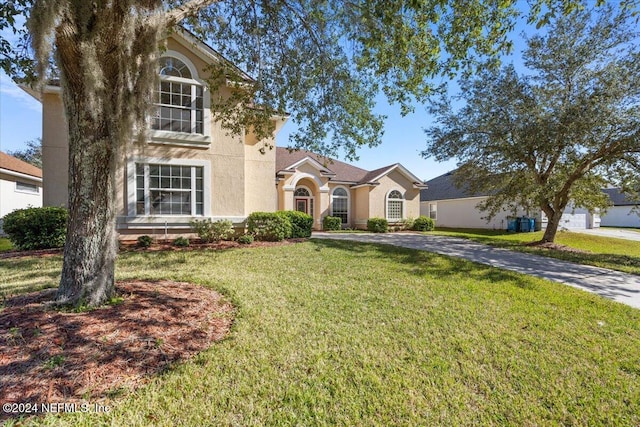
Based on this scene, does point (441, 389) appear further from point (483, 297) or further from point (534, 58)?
point (534, 58)

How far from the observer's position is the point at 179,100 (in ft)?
36.1

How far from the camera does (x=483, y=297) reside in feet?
18.8

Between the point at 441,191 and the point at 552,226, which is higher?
the point at 441,191

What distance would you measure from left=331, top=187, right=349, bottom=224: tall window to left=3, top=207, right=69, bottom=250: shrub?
15.7 m

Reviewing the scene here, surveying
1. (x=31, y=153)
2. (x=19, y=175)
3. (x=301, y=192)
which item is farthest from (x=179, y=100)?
(x=31, y=153)

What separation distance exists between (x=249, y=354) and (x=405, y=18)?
23.2ft

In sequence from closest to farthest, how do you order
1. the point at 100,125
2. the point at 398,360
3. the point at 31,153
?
the point at 398,360 → the point at 100,125 → the point at 31,153

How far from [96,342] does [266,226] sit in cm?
855

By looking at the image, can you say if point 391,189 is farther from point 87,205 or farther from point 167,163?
point 87,205

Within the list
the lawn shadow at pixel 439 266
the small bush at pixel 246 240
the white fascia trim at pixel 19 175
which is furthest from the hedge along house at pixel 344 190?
the white fascia trim at pixel 19 175

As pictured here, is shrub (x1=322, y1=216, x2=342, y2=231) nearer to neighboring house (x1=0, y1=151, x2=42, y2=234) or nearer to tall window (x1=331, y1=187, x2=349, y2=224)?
tall window (x1=331, y1=187, x2=349, y2=224)

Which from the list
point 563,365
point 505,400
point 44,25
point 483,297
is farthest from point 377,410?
point 44,25

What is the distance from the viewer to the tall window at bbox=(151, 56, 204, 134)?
35.3ft

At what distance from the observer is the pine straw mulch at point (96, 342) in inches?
106
